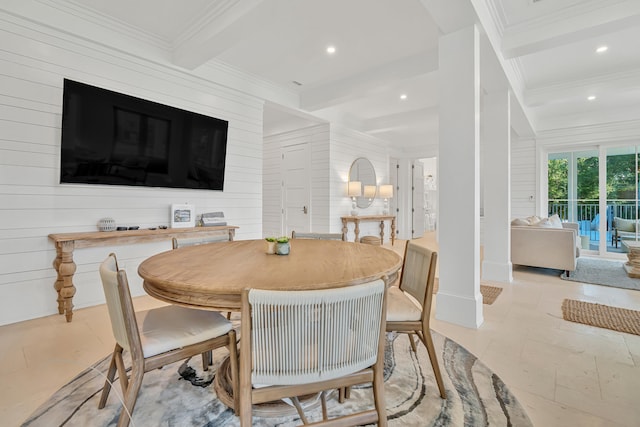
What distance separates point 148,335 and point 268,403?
0.68 meters

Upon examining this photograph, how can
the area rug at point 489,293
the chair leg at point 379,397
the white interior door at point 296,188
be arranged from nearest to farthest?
the chair leg at point 379,397 < the area rug at point 489,293 < the white interior door at point 296,188

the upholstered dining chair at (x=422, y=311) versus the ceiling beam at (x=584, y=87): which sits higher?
the ceiling beam at (x=584, y=87)

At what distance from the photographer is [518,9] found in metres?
2.77

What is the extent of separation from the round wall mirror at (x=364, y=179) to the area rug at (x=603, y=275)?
11.6ft

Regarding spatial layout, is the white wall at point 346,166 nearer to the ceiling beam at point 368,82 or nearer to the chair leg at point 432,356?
the ceiling beam at point 368,82

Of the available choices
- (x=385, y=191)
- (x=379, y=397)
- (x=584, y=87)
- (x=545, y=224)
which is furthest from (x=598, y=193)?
(x=379, y=397)

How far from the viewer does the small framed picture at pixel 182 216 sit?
134 inches

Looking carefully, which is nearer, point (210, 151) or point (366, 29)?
point (366, 29)

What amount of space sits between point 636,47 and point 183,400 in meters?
5.48

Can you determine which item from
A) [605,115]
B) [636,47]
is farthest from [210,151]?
[605,115]

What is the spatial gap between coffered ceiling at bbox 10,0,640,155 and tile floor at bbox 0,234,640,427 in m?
2.53

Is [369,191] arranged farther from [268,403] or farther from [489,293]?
[268,403]

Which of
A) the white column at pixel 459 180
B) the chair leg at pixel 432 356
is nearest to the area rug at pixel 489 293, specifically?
the white column at pixel 459 180

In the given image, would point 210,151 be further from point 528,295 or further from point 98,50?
point 528,295
